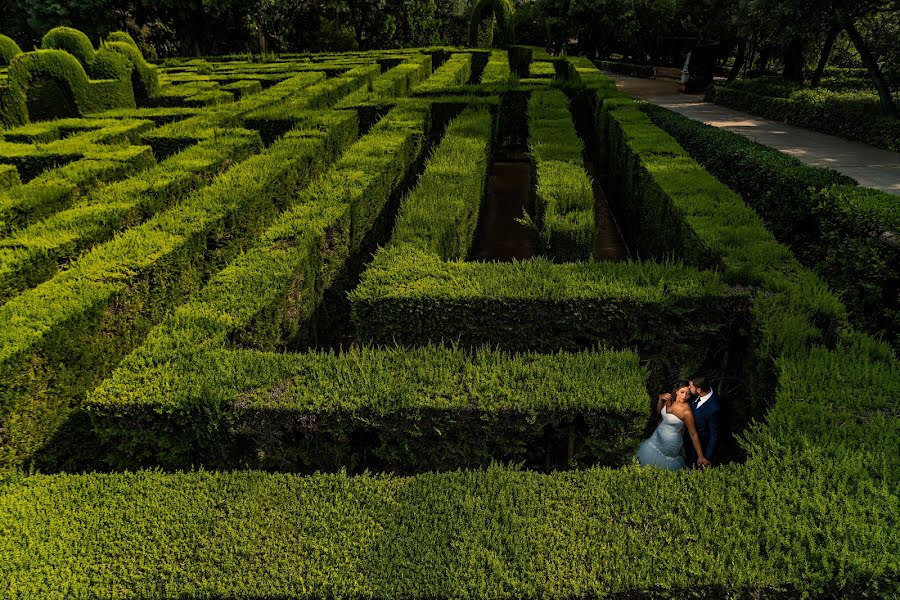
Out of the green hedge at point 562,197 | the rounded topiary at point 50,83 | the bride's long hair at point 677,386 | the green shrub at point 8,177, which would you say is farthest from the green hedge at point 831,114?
the rounded topiary at point 50,83

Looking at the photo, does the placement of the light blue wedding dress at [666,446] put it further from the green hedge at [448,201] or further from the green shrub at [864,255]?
the green shrub at [864,255]

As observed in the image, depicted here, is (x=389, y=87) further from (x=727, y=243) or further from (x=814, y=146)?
(x=727, y=243)

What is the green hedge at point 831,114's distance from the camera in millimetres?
18297

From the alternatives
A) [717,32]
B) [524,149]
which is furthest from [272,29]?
[524,149]

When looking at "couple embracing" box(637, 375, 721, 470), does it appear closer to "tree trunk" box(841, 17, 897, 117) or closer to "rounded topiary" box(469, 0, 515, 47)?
"tree trunk" box(841, 17, 897, 117)

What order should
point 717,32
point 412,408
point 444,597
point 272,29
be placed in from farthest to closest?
point 272,29, point 717,32, point 412,408, point 444,597

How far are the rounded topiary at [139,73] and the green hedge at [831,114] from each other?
23755 mm

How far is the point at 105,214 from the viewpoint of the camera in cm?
866

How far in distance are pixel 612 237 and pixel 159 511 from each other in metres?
10.5

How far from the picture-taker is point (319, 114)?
15.0 m

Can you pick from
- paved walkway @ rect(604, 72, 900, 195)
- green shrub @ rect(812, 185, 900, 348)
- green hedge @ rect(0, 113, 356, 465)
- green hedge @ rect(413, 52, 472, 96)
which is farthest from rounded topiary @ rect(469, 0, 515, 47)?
green shrub @ rect(812, 185, 900, 348)

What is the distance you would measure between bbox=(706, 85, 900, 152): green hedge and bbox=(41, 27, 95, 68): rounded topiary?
2519 cm

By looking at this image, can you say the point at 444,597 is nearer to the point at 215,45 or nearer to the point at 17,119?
the point at 17,119

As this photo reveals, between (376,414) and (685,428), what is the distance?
332cm
